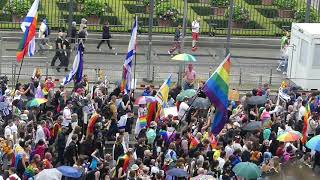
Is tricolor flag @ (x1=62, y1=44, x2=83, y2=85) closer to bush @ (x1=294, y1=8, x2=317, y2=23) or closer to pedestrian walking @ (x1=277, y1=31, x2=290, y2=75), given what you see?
pedestrian walking @ (x1=277, y1=31, x2=290, y2=75)

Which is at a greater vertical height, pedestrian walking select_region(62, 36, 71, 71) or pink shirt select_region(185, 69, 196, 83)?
pedestrian walking select_region(62, 36, 71, 71)

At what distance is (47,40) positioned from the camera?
4184 cm

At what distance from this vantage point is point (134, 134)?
3412 centimetres

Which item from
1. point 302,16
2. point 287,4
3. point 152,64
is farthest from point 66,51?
point 287,4

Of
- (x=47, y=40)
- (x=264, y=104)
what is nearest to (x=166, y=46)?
(x=47, y=40)

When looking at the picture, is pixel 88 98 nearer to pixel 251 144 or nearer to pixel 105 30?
pixel 251 144

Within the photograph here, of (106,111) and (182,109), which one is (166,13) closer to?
(182,109)

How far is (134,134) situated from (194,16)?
49.1 feet

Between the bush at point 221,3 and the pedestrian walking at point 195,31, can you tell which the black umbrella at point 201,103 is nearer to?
the pedestrian walking at point 195,31

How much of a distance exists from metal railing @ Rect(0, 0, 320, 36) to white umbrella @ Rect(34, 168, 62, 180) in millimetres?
17600

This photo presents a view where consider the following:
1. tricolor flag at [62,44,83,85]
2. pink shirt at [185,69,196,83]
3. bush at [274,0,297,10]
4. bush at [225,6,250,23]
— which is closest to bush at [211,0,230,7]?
bush at [225,6,250,23]

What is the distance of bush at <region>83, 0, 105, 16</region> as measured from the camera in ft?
152

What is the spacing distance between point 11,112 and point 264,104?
290 inches

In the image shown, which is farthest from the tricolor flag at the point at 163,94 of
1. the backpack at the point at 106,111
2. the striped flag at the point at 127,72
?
the striped flag at the point at 127,72
